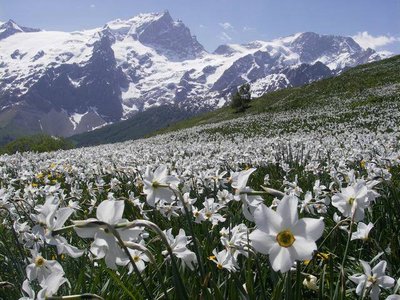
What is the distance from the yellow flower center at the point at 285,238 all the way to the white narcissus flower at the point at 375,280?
0.90m

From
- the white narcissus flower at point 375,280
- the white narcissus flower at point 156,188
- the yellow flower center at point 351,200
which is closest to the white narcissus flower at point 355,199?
the yellow flower center at point 351,200

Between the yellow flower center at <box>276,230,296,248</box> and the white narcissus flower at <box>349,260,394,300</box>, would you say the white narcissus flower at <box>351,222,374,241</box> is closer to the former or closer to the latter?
the white narcissus flower at <box>349,260,394,300</box>

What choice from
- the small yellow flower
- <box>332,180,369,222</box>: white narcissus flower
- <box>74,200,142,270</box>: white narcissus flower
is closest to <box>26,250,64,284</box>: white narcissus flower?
<box>74,200,142,270</box>: white narcissus flower

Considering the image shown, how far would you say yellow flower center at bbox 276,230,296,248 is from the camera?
1836 mm

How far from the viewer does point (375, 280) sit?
2514 mm

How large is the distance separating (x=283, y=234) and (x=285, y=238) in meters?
0.02

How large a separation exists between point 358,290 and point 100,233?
5.24ft

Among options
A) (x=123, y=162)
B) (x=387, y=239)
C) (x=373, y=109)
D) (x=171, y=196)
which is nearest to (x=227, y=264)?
(x=171, y=196)

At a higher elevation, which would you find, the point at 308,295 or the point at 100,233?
the point at 100,233

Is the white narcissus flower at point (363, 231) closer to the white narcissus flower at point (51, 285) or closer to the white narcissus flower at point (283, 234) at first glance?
the white narcissus flower at point (283, 234)

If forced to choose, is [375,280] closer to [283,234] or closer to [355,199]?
[355,199]

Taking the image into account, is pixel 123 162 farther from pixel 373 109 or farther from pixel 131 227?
pixel 373 109

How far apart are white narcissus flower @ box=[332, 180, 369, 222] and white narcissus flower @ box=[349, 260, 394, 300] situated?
0.30 metres

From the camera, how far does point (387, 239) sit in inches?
179
